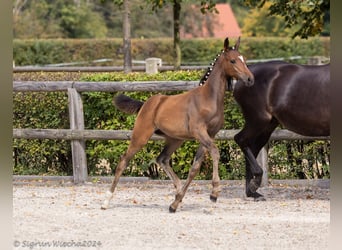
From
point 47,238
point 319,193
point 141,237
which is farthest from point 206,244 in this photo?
point 319,193

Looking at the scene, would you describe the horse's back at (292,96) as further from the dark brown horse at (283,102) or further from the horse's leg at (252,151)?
the horse's leg at (252,151)

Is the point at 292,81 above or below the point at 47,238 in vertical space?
above

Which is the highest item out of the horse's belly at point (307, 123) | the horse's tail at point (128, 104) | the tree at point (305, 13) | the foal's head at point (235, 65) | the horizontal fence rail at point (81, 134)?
the tree at point (305, 13)

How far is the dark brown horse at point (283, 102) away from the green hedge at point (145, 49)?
25.3 m

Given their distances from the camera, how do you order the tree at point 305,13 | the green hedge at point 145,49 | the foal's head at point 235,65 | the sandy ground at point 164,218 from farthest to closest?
1. the green hedge at point 145,49
2. the tree at point 305,13
3. the foal's head at point 235,65
4. the sandy ground at point 164,218

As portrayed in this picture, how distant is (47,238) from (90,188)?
4.13m

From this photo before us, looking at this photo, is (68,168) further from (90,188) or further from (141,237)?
(141,237)

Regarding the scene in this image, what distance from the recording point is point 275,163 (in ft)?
33.2

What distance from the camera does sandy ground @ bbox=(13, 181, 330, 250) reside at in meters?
5.78

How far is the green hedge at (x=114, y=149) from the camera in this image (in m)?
10.1

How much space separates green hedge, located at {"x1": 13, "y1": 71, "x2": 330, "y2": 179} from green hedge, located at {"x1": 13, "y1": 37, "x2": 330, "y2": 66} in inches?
931

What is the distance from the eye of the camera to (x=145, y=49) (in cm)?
3797

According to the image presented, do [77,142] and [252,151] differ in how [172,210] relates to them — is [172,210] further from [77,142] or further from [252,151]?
[77,142]

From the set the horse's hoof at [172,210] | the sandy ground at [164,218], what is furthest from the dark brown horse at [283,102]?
the horse's hoof at [172,210]
